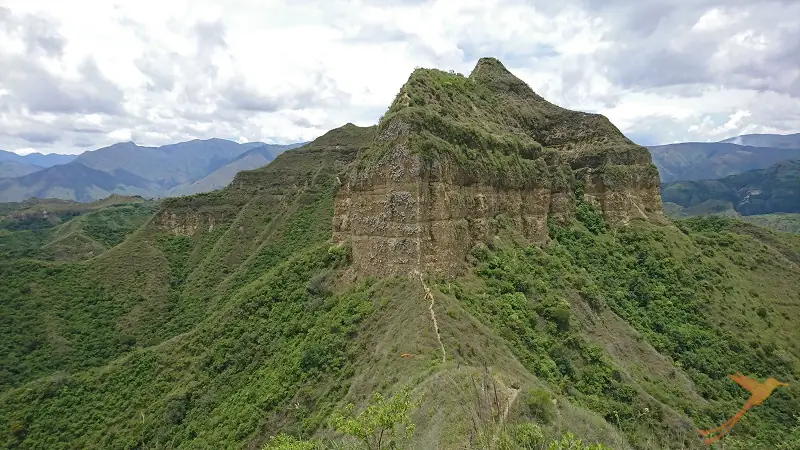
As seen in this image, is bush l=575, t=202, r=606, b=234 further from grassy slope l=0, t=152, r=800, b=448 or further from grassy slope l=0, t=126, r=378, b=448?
grassy slope l=0, t=126, r=378, b=448

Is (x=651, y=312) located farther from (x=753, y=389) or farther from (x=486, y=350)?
(x=486, y=350)

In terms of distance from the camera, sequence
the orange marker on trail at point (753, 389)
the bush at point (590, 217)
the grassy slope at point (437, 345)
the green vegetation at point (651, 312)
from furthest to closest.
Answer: the bush at point (590, 217)
the orange marker on trail at point (753, 389)
the green vegetation at point (651, 312)
the grassy slope at point (437, 345)

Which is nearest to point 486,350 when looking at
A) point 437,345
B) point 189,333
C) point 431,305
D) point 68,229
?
point 437,345

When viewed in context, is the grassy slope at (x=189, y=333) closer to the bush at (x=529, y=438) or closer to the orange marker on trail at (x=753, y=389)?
the bush at (x=529, y=438)

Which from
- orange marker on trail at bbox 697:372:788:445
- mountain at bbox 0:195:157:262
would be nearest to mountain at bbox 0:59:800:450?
orange marker on trail at bbox 697:372:788:445

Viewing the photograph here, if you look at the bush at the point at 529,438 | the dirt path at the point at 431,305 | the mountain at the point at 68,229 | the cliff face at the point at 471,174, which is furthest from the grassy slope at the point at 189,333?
the mountain at the point at 68,229

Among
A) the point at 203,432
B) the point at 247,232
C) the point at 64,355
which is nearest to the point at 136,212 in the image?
the point at 247,232
